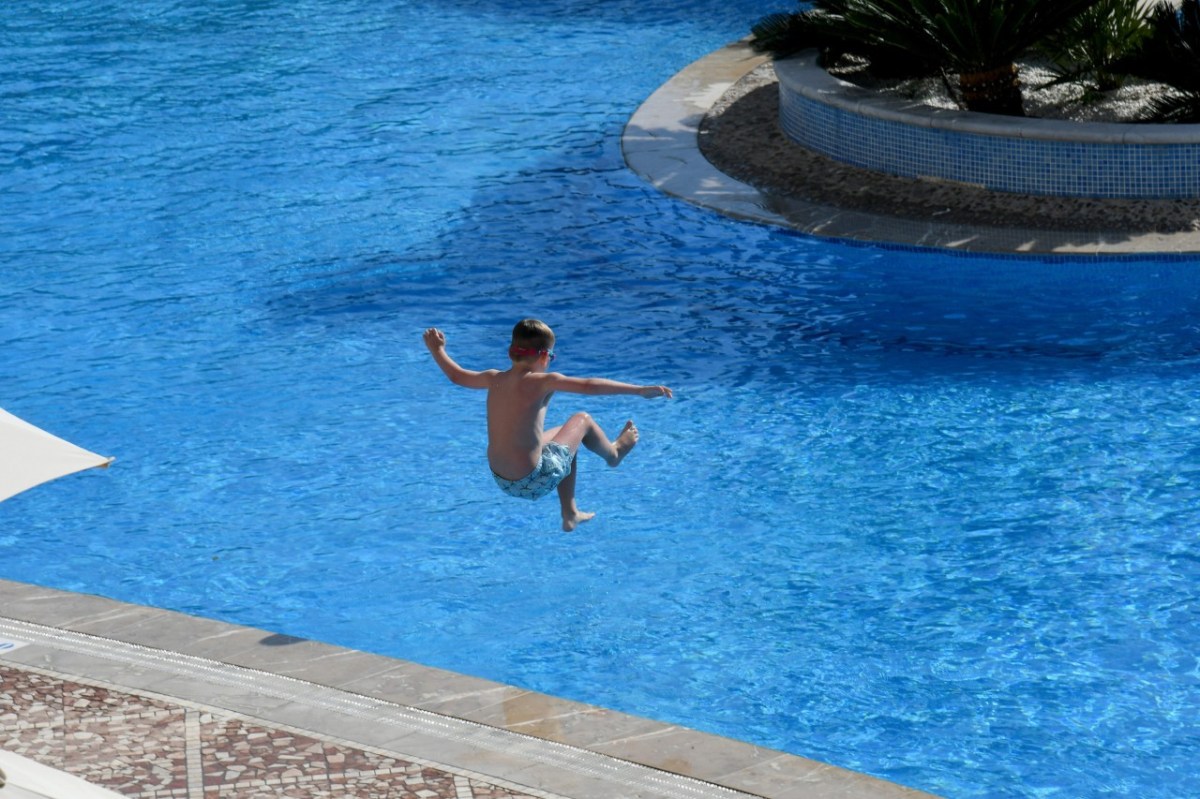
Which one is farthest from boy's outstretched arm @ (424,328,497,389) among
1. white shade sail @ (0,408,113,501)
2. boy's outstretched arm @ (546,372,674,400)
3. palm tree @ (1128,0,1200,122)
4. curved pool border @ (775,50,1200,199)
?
palm tree @ (1128,0,1200,122)

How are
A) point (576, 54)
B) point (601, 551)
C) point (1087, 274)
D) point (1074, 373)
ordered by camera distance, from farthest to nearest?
1. point (576, 54)
2. point (1087, 274)
3. point (1074, 373)
4. point (601, 551)

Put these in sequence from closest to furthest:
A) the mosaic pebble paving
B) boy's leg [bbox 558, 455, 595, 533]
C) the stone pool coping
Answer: the mosaic pebble paving → the stone pool coping → boy's leg [bbox 558, 455, 595, 533]

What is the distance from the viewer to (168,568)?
980 centimetres

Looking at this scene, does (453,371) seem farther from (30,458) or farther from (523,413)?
(30,458)

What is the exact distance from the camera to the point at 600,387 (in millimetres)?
7734

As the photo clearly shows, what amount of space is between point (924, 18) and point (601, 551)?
739 centimetres

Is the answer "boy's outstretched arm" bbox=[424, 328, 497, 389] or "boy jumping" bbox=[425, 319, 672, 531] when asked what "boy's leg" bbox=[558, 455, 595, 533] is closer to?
"boy jumping" bbox=[425, 319, 672, 531]

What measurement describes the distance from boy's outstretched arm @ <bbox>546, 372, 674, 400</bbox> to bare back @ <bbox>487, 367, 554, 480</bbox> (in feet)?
0.39

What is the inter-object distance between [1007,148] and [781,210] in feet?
6.79

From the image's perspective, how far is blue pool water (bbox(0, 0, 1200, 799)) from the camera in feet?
27.5

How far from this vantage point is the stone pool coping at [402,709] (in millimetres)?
6738

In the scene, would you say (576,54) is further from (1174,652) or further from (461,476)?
(1174,652)

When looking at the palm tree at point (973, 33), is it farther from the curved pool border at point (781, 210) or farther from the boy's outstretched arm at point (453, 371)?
the boy's outstretched arm at point (453, 371)

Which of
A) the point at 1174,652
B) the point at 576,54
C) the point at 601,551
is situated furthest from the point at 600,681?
the point at 576,54
